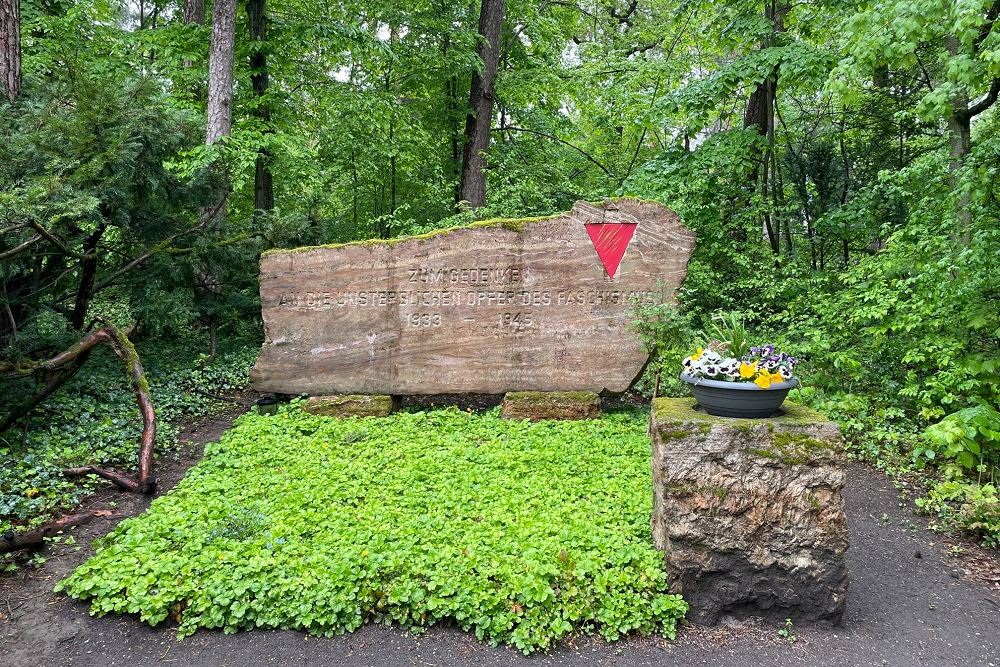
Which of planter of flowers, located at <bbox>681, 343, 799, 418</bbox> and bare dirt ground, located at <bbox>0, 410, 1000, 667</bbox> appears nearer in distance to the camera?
bare dirt ground, located at <bbox>0, 410, 1000, 667</bbox>

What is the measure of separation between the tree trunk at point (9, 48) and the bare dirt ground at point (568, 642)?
4757mm

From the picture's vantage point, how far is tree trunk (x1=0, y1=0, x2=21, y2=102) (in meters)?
5.62

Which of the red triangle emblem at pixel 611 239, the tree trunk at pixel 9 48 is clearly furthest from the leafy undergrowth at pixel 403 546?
the tree trunk at pixel 9 48

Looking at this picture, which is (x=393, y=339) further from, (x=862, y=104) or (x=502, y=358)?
(x=862, y=104)

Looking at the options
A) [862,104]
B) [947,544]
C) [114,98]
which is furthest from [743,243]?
[114,98]

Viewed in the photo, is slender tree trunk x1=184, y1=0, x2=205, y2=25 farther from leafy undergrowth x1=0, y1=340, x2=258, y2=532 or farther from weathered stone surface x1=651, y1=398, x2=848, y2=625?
weathered stone surface x1=651, y1=398, x2=848, y2=625

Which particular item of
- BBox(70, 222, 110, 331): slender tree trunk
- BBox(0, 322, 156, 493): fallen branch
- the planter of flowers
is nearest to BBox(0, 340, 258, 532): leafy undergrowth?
BBox(0, 322, 156, 493): fallen branch

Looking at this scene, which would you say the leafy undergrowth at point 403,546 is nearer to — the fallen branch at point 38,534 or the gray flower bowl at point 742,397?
the fallen branch at point 38,534

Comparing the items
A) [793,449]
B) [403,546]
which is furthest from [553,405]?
[793,449]

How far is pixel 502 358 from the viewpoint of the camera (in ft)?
20.0

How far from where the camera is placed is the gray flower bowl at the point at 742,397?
312cm

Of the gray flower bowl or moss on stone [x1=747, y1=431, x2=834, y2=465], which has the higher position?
the gray flower bowl

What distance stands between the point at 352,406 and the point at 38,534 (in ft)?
9.32

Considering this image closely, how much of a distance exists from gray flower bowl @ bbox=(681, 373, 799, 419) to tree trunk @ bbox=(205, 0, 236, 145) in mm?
7268
